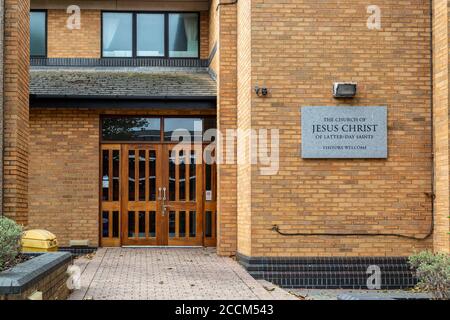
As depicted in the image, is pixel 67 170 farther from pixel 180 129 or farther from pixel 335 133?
pixel 335 133

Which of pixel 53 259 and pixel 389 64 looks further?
pixel 389 64

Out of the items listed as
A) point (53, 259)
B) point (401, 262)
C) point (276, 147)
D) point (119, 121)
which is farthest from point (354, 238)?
point (119, 121)

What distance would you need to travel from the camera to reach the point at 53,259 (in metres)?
9.41

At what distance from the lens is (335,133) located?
12.7 metres

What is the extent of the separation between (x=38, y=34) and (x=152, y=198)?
4.83m

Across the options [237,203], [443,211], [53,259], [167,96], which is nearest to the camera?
[53,259]

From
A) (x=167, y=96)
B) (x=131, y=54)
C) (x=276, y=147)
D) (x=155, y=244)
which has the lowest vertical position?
(x=155, y=244)

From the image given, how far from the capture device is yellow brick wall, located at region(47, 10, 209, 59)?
18.2 meters

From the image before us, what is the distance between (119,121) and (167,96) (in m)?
1.52

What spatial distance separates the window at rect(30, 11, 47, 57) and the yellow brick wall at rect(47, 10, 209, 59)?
0.16 m

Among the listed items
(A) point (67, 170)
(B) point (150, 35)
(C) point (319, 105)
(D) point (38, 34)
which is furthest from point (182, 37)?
(C) point (319, 105)

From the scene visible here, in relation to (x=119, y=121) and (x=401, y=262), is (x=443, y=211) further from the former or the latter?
(x=119, y=121)

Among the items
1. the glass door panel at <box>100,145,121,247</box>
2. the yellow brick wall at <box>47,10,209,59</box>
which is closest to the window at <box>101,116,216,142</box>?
the glass door panel at <box>100,145,121,247</box>

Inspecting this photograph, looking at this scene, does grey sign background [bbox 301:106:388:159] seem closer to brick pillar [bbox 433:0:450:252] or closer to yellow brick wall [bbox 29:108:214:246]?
brick pillar [bbox 433:0:450:252]
